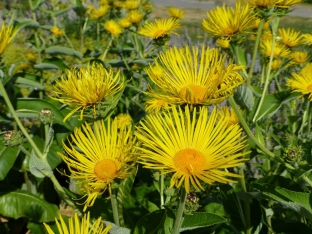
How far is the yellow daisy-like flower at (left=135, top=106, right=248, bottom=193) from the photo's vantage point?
0.82m

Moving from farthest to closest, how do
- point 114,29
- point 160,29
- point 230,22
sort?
point 114,29, point 160,29, point 230,22

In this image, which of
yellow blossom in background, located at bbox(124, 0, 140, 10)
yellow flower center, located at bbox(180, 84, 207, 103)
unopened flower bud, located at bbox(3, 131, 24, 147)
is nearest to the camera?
yellow flower center, located at bbox(180, 84, 207, 103)

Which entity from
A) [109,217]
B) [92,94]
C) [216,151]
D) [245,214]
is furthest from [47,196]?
[216,151]

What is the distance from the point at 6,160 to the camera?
Answer: 5.83 ft

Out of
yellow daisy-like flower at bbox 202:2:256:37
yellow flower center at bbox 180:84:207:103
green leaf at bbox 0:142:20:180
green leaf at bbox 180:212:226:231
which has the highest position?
yellow daisy-like flower at bbox 202:2:256:37

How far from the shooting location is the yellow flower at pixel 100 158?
97 centimetres

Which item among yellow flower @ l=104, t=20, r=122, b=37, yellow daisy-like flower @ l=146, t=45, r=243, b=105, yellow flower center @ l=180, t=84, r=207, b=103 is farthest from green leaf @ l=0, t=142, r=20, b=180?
yellow flower @ l=104, t=20, r=122, b=37

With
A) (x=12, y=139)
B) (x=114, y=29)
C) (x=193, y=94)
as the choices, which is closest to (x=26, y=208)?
(x=12, y=139)

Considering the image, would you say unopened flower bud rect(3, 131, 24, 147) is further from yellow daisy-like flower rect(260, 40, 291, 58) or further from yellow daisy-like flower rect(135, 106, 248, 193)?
yellow daisy-like flower rect(260, 40, 291, 58)

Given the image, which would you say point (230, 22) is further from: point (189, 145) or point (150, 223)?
point (150, 223)

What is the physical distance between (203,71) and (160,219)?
42cm

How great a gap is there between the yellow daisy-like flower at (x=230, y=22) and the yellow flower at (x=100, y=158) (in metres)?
0.53

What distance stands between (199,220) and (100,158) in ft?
1.01

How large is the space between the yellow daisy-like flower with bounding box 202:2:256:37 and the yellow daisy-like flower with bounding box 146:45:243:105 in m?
0.23
